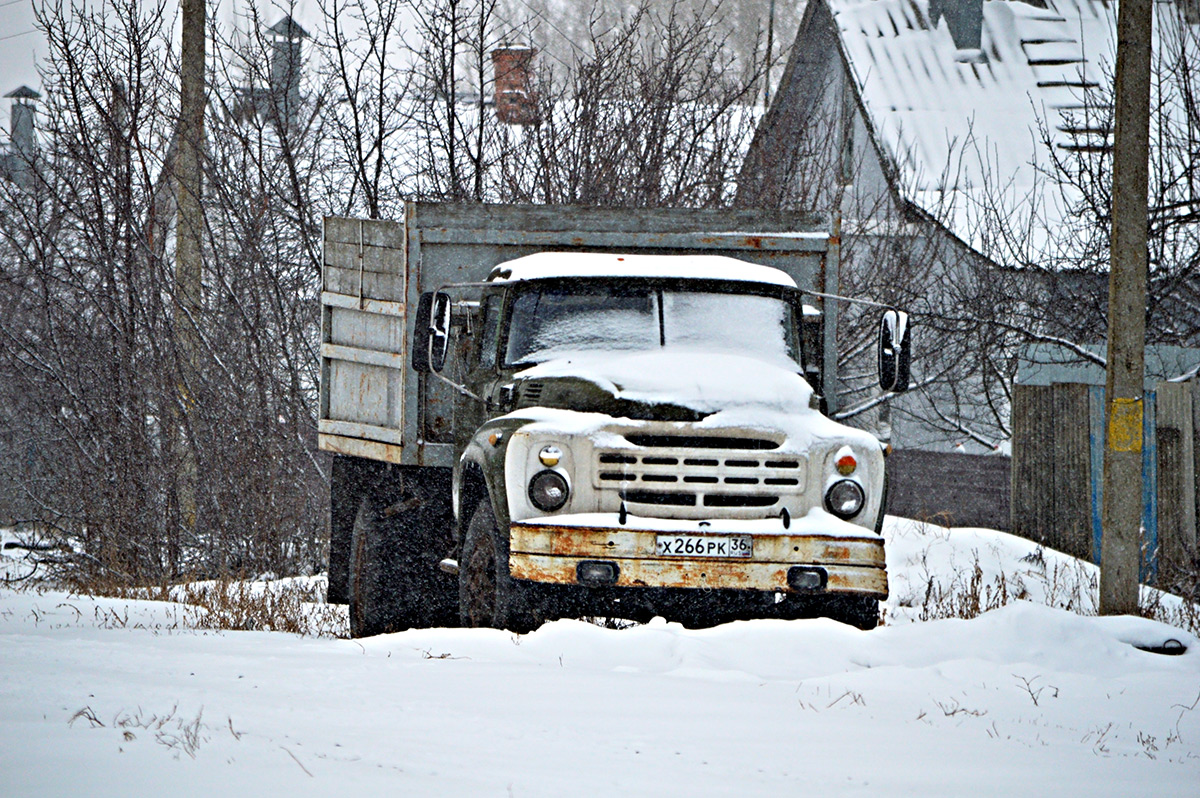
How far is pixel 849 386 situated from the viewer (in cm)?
1612

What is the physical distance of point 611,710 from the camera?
4.79 m

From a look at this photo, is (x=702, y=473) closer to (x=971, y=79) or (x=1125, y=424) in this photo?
(x=1125, y=424)

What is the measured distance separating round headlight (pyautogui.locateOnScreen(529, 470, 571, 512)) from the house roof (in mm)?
15737

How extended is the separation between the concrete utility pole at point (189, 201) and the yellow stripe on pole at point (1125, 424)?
8670mm

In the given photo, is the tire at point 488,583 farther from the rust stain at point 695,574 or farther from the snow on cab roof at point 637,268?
the snow on cab roof at point 637,268

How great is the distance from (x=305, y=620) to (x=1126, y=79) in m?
6.21

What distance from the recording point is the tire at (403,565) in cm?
857

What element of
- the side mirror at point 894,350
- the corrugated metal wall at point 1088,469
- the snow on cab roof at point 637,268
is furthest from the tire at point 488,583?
the corrugated metal wall at point 1088,469

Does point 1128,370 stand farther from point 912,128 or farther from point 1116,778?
point 912,128

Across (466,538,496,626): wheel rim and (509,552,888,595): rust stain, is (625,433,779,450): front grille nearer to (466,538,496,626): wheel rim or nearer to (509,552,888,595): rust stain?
(509,552,888,595): rust stain

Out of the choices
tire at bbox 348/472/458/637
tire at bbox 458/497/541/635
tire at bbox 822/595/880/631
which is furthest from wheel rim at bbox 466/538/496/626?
tire at bbox 822/595/880/631

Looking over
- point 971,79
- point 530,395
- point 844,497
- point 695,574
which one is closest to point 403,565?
point 530,395

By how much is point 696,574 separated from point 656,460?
1.99 ft

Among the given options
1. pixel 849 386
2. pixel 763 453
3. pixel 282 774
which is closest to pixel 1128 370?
pixel 763 453
